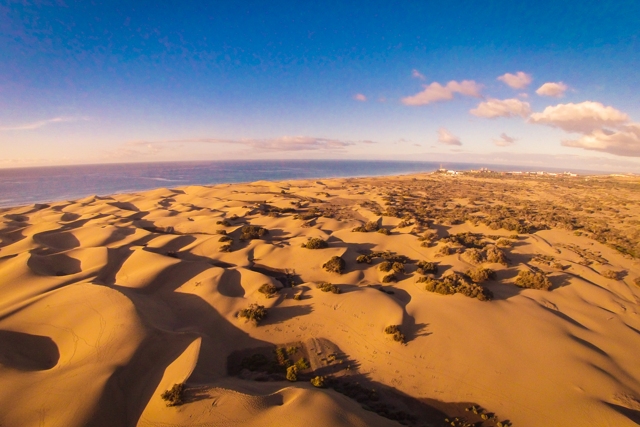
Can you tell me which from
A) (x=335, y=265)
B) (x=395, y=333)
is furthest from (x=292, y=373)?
(x=335, y=265)

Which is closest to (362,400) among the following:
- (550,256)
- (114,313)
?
(114,313)

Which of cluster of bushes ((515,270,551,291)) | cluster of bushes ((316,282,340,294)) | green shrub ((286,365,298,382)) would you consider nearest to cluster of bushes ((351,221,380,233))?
cluster of bushes ((316,282,340,294))

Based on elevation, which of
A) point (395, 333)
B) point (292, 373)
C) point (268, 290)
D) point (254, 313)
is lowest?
point (292, 373)

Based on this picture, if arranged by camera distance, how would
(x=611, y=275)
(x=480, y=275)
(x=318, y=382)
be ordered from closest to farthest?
(x=318, y=382), (x=480, y=275), (x=611, y=275)

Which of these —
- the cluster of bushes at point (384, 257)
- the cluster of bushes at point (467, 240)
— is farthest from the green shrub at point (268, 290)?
the cluster of bushes at point (467, 240)

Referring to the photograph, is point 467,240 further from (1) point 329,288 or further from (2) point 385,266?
(1) point 329,288
